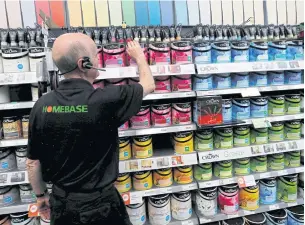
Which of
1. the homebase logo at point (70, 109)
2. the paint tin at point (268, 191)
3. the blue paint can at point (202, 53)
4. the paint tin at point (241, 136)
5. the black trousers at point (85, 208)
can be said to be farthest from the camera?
the paint tin at point (268, 191)

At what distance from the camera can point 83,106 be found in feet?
3.76

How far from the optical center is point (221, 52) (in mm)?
1906

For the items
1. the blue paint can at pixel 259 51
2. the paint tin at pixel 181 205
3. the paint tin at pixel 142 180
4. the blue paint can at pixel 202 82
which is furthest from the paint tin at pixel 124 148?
the blue paint can at pixel 259 51

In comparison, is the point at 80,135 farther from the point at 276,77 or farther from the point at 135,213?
the point at 276,77

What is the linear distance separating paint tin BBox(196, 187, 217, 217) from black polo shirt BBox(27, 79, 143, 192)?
105 centimetres

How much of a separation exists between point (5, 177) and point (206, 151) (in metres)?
1.43

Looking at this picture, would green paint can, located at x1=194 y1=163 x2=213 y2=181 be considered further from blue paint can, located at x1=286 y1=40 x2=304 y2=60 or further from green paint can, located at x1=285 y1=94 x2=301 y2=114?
blue paint can, located at x1=286 y1=40 x2=304 y2=60

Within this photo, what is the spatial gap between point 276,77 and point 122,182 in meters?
1.47

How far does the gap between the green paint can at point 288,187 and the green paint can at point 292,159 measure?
9 centimetres

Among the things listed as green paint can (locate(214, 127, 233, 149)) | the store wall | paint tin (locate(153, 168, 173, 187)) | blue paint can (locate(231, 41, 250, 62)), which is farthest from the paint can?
the store wall

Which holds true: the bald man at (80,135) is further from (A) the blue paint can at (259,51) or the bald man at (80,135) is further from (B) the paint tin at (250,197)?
(B) the paint tin at (250,197)

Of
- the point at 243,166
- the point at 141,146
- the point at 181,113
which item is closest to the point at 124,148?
the point at 141,146

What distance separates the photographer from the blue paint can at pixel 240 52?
6.38ft

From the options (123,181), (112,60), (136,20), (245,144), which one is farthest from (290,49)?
(136,20)
